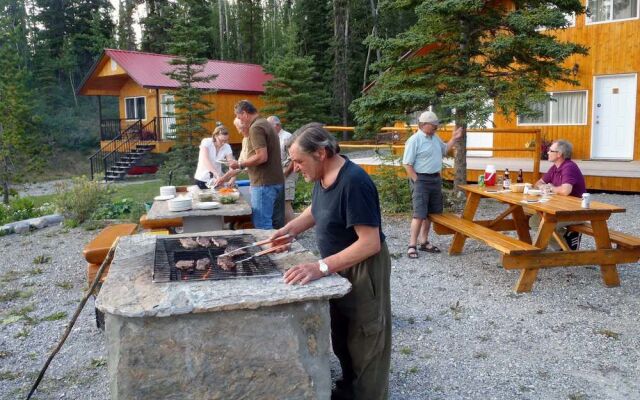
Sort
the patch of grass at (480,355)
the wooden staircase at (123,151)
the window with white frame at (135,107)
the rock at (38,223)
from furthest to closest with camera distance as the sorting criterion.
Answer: the window with white frame at (135,107)
the wooden staircase at (123,151)
the rock at (38,223)
the patch of grass at (480,355)

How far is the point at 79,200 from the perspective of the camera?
32.3 ft

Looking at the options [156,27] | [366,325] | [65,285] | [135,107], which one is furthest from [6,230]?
[156,27]

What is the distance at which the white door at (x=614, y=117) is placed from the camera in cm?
1329

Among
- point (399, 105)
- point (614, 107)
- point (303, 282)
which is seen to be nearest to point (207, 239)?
point (303, 282)

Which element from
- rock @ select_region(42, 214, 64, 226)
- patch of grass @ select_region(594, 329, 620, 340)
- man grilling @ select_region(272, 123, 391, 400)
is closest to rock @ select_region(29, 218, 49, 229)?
rock @ select_region(42, 214, 64, 226)

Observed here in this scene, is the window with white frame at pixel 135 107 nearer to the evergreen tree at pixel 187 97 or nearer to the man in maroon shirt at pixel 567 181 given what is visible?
the evergreen tree at pixel 187 97

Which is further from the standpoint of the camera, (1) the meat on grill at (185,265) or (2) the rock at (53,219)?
(2) the rock at (53,219)

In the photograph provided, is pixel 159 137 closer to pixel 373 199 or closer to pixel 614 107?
pixel 614 107

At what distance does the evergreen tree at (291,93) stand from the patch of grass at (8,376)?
20727 mm

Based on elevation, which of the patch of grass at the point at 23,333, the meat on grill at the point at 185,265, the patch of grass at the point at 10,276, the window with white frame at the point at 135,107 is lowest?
the patch of grass at the point at 10,276

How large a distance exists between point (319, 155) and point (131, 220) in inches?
293

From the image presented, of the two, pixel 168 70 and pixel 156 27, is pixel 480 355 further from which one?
pixel 156 27

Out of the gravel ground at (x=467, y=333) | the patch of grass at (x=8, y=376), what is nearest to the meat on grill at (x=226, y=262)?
the gravel ground at (x=467, y=333)

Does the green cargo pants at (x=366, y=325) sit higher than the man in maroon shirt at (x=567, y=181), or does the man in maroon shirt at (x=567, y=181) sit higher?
the man in maroon shirt at (x=567, y=181)
